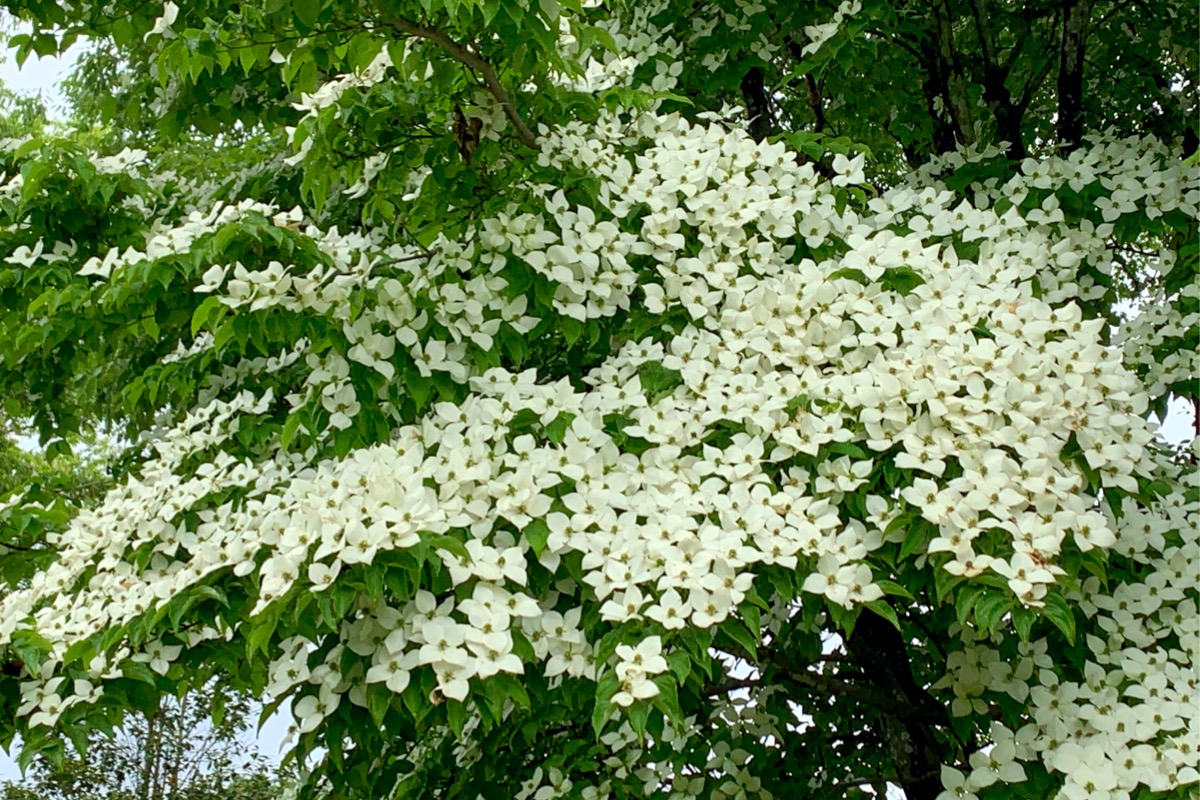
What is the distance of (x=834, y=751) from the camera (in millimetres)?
3484

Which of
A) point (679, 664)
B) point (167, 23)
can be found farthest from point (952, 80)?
point (679, 664)

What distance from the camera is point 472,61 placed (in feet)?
9.43

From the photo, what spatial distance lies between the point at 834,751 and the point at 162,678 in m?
1.82

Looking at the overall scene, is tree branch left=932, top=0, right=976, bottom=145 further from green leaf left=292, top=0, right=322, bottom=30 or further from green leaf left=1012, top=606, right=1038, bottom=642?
green leaf left=292, top=0, right=322, bottom=30

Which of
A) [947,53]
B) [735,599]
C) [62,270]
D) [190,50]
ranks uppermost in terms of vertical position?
[947,53]

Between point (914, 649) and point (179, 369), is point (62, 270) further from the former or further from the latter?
point (914, 649)

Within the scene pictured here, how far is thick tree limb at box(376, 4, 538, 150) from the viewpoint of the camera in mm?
2689

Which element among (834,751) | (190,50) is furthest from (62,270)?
(834,751)

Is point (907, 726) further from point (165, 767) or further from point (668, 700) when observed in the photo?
point (165, 767)

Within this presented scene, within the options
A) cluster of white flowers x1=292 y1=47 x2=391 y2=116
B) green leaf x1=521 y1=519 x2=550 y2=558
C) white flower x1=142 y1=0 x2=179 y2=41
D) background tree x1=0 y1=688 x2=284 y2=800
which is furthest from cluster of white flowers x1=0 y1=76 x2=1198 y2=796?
background tree x1=0 y1=688 x2=284 y2=800

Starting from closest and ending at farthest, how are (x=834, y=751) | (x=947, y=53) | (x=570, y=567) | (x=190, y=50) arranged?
(x=570, y=567) → (x=190, y=50) → (x=834, y=751) → (x=947, y=53)

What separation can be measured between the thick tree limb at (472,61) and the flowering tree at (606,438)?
0.04 feet

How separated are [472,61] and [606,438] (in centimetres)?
97

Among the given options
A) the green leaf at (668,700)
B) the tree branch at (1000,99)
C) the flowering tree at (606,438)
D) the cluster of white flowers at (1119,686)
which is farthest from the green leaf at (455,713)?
the tree branch at (1000,99)
